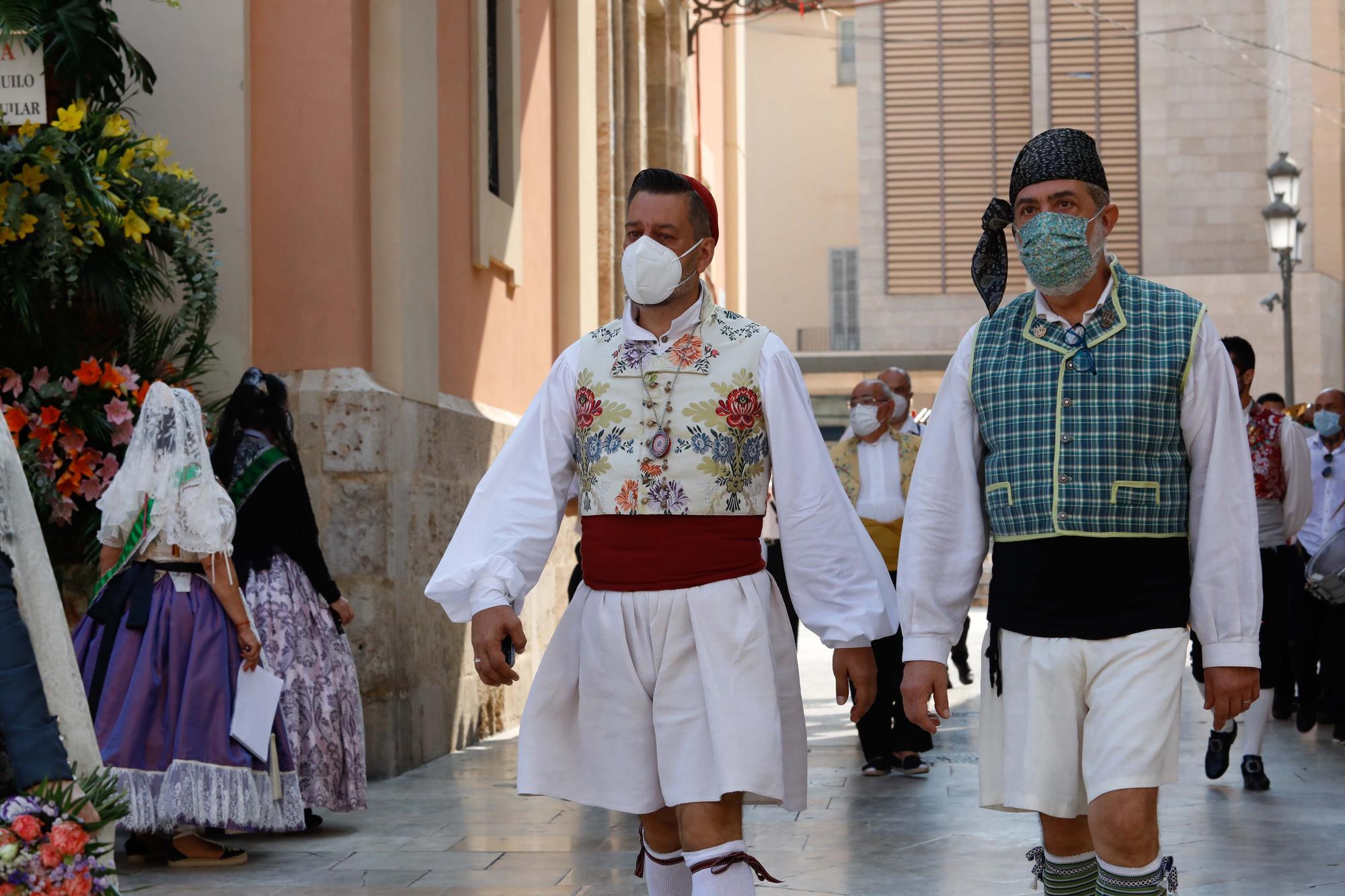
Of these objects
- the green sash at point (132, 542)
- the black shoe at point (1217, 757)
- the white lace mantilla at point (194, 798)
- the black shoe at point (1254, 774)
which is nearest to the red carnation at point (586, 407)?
the green sash at point (132, 542)

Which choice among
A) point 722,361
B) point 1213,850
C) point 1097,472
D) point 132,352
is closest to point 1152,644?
point 1097,472

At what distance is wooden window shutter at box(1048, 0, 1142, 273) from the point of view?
112 feet

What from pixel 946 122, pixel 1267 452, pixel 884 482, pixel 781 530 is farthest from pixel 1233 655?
pixel 946 122

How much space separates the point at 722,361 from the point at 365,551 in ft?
16.5

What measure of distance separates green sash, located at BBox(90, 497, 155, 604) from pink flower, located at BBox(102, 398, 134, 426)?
2.76ft

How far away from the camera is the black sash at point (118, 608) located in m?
6.89

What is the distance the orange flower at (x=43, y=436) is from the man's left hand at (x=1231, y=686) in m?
5.12

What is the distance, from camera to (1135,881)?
12.6ft

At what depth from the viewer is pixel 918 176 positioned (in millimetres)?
34781

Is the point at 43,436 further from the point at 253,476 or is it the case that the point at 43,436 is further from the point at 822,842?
the point at 822,842

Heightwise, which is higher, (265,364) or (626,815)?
(265,364)

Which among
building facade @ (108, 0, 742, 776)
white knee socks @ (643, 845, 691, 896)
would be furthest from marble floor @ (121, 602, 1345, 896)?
white knee socks @ (643, 845, 691, 896)

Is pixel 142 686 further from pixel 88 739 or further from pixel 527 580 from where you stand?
pixel 88 739

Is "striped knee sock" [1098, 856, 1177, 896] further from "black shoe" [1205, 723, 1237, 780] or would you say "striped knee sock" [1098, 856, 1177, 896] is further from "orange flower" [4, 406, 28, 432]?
"orange flower" [4, 406, 28, 432]
